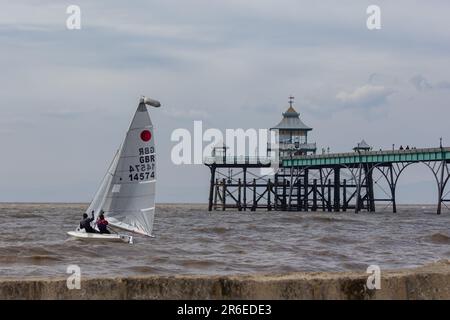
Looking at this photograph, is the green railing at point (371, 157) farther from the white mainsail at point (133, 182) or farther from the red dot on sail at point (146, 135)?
the red dot on sail at point (146, 135)

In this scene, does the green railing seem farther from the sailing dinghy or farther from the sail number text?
the sail number text

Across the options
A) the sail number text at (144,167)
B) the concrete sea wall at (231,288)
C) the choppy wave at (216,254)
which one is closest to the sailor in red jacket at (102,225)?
the choppy wave at (216,254)

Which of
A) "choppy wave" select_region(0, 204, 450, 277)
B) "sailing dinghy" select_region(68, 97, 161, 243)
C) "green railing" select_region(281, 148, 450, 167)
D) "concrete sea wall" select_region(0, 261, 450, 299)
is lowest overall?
"choppy wave" select_region(0, 204, 450, 277)

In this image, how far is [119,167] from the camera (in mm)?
41094

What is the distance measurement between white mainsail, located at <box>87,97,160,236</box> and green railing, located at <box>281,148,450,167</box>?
5606cm

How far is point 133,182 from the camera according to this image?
41.0 m

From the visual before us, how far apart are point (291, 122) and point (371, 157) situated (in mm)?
28410

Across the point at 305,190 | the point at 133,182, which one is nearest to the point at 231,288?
the point at 133,182

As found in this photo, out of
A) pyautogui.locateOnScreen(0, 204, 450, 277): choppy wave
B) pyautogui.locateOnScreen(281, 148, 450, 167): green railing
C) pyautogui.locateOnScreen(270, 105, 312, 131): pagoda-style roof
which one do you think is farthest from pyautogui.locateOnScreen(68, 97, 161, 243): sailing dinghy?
pyautogui.locateOnScreen(270, 105, 312, 131): pagoda-style roof

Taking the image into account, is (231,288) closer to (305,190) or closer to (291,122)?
(305,190)

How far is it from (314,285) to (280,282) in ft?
1.43

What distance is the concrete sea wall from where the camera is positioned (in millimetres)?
12383
